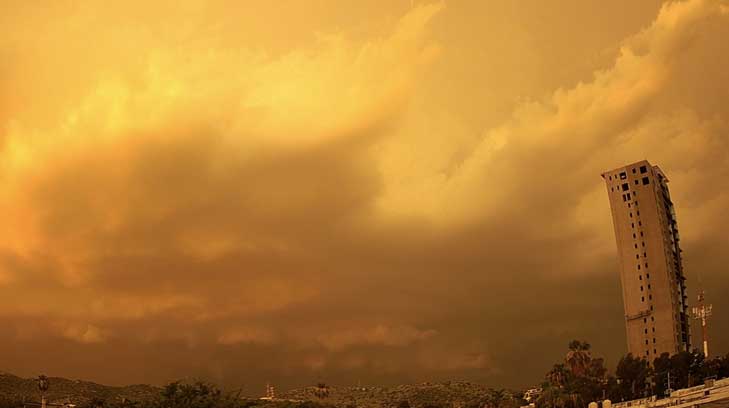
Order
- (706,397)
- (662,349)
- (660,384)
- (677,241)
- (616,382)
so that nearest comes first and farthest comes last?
(706,397) < (660,384) < (616,382) < (662,349) < (677,241)

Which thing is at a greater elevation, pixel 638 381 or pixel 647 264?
pixel 647 264

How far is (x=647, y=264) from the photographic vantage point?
154m

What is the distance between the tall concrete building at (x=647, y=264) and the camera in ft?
491

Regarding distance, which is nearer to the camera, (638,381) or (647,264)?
(638,381)

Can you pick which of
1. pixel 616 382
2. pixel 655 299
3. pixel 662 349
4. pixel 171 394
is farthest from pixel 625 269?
pixel 171 394

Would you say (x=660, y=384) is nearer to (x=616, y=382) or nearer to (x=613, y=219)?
(x=616, y=382)

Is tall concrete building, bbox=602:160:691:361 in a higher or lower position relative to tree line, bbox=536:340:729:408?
higher

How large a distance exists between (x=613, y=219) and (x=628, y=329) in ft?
81.9

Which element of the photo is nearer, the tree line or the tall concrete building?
the tree line

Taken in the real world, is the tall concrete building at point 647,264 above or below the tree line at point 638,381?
above

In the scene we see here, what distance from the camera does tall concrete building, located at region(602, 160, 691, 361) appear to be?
150 metres

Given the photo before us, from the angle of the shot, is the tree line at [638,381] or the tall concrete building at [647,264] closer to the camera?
the tree line at [638,381]

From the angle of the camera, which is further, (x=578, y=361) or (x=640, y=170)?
(x=640, y=170)

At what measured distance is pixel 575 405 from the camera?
12375 centimetres
